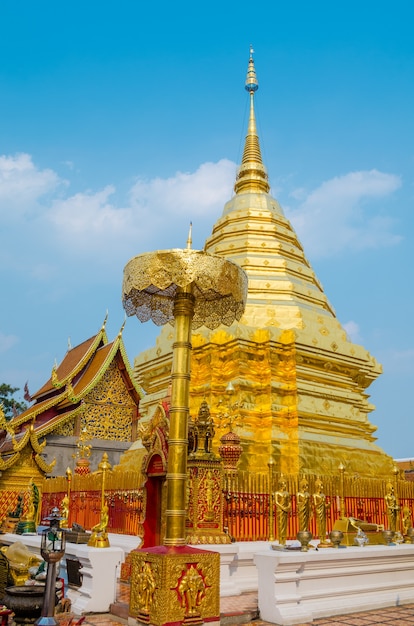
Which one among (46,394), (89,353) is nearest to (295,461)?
(89,353)

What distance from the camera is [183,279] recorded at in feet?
18.3

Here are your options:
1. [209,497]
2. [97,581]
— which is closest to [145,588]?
[97,581]

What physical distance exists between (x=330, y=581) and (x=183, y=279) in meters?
3.84

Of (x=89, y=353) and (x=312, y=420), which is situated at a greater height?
(x=89, y=353)

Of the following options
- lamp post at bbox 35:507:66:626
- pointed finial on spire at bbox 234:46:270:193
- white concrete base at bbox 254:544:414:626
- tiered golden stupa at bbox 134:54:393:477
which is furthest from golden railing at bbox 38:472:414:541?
pointed finial on spire at bbox 234:46:270:193

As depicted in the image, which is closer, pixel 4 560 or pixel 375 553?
pixel 4 560

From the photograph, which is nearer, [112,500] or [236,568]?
[236,568]

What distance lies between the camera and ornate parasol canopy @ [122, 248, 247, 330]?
559cm

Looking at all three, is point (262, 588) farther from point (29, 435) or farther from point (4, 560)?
point (29, 435)

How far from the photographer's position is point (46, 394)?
20.5 meters

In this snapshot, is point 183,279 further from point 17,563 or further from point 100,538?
point 17,563

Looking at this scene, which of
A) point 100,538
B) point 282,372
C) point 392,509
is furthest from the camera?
point 282,372

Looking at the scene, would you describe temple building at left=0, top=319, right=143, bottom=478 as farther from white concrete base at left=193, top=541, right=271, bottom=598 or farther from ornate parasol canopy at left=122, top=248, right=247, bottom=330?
ornate parasol canopy at left=122, top=248, right=247, bottom=330

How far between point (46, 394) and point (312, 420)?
1120cm
